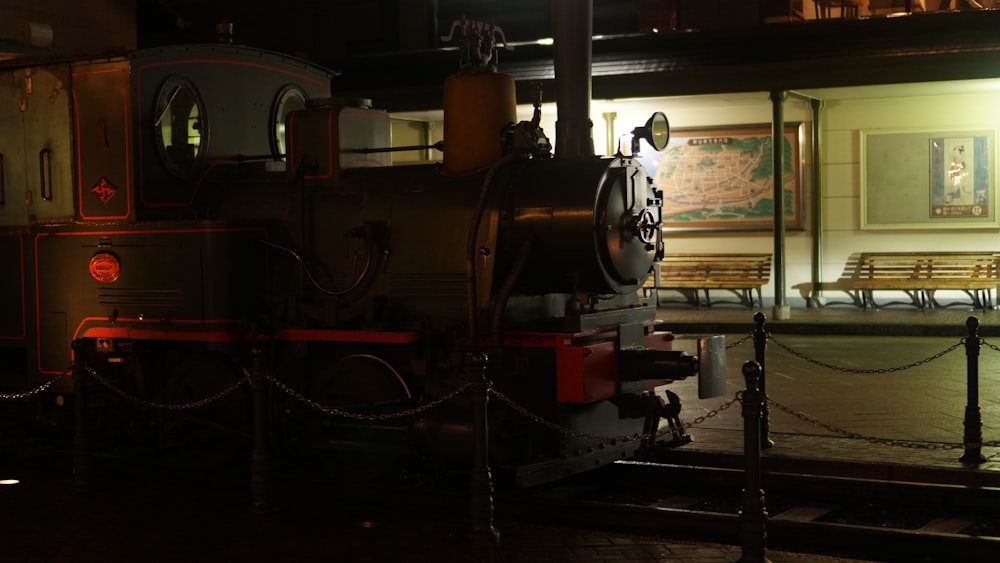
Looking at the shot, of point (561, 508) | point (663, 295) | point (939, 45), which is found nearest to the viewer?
point (561, 508)

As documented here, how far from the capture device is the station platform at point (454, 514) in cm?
609

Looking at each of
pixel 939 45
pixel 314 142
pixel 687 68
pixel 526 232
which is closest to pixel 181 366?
pixel 314 142

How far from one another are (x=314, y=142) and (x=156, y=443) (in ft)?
8.42

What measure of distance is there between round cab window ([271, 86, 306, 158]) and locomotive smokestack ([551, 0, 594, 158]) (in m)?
2.08

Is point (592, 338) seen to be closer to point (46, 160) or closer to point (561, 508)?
point (561, 508)

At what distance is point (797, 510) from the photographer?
6.97 meters

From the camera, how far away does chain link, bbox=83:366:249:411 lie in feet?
24.0

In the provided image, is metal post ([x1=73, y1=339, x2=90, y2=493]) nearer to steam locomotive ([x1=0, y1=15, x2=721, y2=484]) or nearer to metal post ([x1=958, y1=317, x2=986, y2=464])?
steam locomotive ([x1=0, y1=15, x2=721, y2=484])

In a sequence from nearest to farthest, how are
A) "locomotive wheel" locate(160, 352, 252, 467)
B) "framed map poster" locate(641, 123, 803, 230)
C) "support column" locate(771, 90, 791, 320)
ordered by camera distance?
"locomotive wheel" locate(160, 352, 252, 467) → "support column" locate(771, 90, 791, 320) → "framed map poster" locate(641, 123, 803, 230)

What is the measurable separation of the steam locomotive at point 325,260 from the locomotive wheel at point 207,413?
0.02m

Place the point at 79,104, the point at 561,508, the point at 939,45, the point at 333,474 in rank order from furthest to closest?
the point at 939,45 < the point at 79,104 < the point at 333,474 < the point at 561,508

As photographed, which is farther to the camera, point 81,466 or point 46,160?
point 46,160

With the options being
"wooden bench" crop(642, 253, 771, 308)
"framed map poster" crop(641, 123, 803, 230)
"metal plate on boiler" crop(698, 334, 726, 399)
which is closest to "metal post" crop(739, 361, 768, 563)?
"metal plate on boiler" crop(698, 334, 726, 399)

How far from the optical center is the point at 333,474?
766cm
